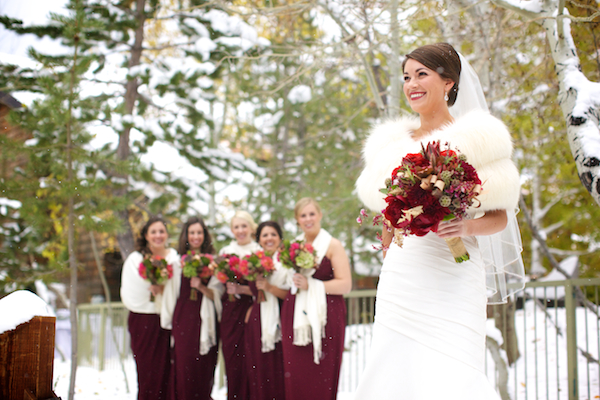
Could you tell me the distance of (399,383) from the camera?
8.66ft

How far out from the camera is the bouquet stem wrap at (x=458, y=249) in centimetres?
263

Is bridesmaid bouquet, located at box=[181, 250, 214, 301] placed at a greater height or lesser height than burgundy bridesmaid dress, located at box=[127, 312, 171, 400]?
greater

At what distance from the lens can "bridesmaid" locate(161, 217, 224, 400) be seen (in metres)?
5.48

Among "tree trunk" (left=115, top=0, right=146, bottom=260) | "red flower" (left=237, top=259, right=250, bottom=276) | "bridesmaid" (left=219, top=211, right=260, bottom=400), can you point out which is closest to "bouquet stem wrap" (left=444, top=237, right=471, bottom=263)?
"red flower" (left=237, top=259, right=250, bottom=276)

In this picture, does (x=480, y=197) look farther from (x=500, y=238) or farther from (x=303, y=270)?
(x=303, y=270)

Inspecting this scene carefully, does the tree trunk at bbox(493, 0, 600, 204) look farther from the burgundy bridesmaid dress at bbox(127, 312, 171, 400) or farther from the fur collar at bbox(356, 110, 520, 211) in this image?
the burgundy bridesmaid dress at bbox(127, 312, 171, 400)

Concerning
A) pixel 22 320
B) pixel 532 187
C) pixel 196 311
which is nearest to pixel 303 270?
pixel 196 311

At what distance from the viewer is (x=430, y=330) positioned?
2652 millimetres

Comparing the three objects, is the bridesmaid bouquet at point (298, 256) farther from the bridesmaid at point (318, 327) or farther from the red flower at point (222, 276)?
the red flower at point (222, 276)

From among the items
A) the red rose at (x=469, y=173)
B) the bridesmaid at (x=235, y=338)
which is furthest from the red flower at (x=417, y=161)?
the bridesmaid at (x=235, y=338)

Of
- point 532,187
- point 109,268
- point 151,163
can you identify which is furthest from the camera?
point 109,268

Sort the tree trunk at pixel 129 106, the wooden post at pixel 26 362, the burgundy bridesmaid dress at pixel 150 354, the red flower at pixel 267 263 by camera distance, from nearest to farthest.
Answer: the wooden post at pixel 26 362, the red flower at pixel 267 263, the burgundy bridesmaid dress at pixel 150 354, the tree trunk at pixel 129 106

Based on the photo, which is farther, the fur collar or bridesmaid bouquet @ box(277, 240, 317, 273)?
bridesmaid bouquet @ box(277, 240, 317, 273)

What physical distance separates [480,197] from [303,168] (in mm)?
9162
